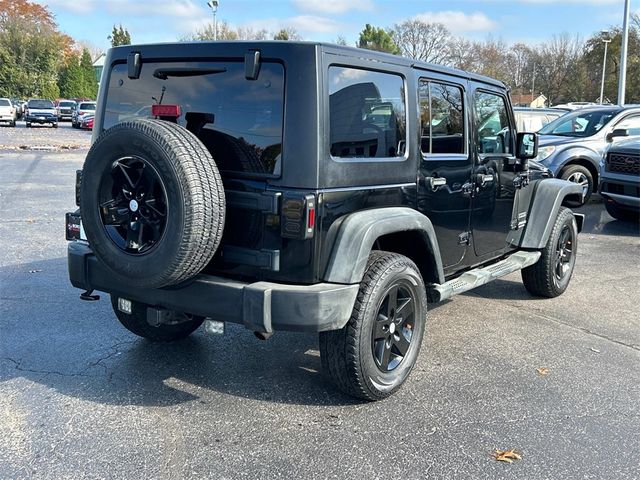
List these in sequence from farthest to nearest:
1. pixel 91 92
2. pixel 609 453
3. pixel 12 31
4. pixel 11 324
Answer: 1. pixel 91 92
2. pixel 12 31
3. pixel 11 324
4. pixel 609 453

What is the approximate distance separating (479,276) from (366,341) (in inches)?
62.3

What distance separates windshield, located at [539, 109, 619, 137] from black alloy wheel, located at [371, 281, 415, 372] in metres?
9.28

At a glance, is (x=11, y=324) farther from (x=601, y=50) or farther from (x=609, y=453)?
(x=601, y=50)

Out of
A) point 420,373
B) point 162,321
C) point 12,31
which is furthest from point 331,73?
point 12,31

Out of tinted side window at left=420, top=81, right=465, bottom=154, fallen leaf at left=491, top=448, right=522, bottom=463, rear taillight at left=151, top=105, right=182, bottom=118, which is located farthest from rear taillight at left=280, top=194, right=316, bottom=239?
fallen leaf at left=491, top=448, right=522, bottom=463

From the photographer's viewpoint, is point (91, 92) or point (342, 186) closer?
point (342, 186)

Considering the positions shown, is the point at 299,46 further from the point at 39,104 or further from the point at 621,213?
the point at 39,104

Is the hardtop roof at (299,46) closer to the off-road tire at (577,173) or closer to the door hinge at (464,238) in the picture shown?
the door hinge at (464,238)

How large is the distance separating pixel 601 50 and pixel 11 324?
179 ft

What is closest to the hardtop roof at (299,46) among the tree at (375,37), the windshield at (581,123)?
the windshield at (581,123)

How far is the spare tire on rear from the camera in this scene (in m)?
3.12

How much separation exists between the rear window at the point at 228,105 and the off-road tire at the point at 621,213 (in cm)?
837

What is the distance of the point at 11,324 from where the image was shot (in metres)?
4.94

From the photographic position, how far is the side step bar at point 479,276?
4.26 meters
